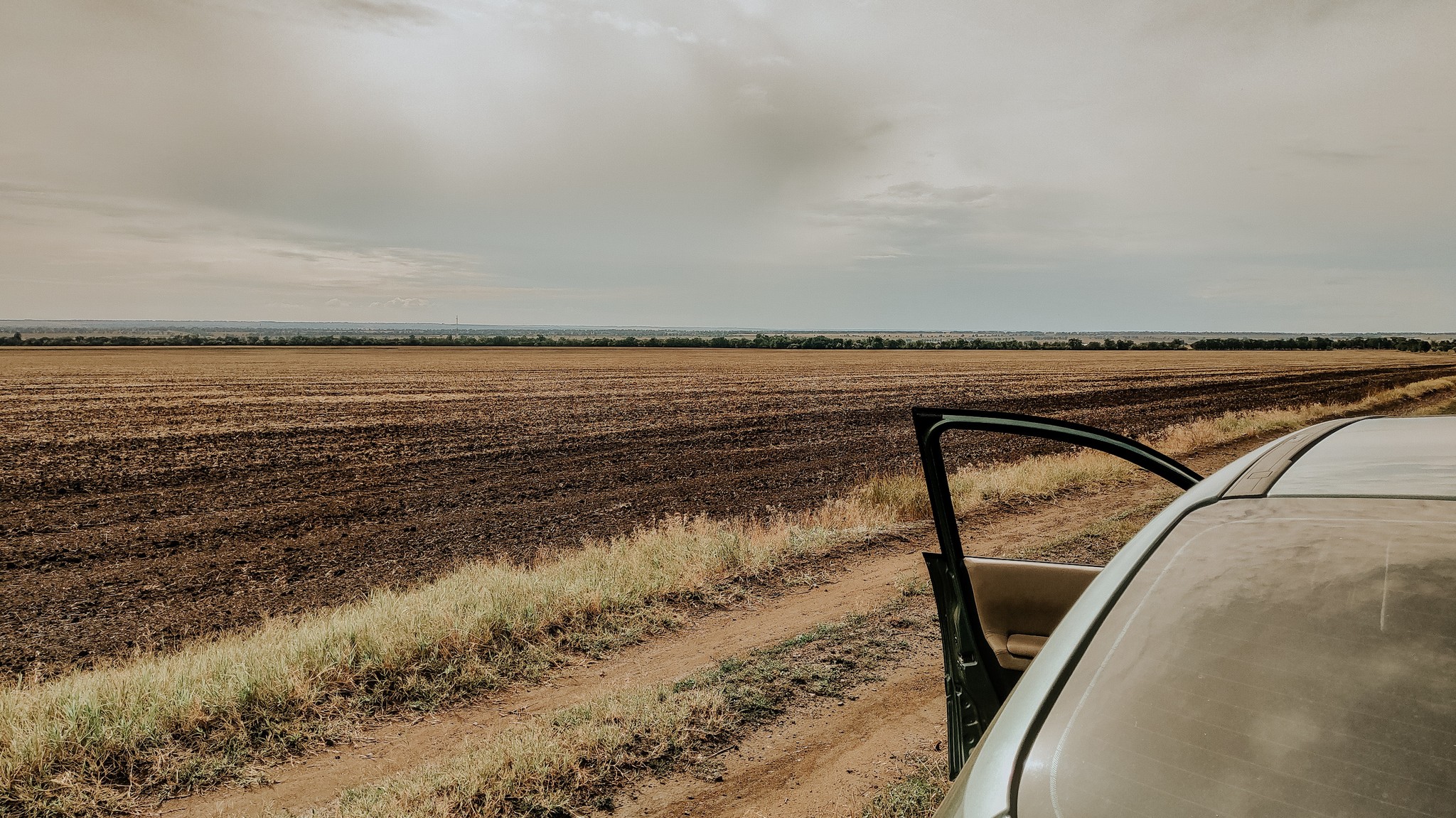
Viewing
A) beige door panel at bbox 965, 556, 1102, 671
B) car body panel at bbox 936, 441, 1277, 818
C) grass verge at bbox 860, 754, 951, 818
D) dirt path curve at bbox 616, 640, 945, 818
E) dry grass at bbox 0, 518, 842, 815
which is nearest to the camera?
car body panel at bbox 936, 441, 1277, 818

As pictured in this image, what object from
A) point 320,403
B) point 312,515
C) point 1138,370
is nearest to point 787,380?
point 320,403

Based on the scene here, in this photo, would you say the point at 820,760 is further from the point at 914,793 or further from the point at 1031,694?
the point at 1031,694

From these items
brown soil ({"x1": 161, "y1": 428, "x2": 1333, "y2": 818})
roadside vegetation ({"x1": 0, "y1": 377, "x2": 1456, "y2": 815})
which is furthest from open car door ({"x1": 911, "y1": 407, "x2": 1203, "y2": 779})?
roadside vegetation ({"x1": 0, "y1": 377, "x2": 1456, "y2": 815})

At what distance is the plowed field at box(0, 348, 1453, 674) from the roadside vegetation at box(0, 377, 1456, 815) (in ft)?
8.29

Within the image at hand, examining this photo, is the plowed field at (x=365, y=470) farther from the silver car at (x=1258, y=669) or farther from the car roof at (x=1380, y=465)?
the car roof at (x=1380, y=465)

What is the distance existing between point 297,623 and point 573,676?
3.65m

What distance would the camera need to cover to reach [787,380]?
159ft

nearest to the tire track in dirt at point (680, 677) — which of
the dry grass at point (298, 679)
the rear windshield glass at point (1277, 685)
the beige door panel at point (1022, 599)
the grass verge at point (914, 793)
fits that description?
the grass verge at point (914, 793)

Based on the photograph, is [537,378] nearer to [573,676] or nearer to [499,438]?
[499,438]

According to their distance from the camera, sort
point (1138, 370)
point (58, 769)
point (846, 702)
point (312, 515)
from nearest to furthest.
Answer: point (58, 769)
point (846, 702)
point (312, 515)
point (1138, 370)

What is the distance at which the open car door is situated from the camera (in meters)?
2.75

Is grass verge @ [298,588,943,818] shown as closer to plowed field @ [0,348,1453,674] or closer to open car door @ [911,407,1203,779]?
open car door @ [911,407,1203,779]

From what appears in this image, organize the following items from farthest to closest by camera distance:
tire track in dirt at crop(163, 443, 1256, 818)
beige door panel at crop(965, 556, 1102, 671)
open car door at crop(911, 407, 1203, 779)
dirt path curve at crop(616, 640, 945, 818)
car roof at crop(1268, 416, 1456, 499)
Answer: tire track in dirt at crop(163, 443, 1256, 818) < dirt path curve at crop(616, 640, 945, 818) < beige door panel at crop(965, 556, 1102, 671) < open car door at crop(911, 407, 1203, 779) < car roof at crop(1268, 416, 1456, 499)

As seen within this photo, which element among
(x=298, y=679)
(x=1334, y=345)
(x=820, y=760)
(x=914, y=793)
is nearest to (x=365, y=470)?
(x=298, y=679)
